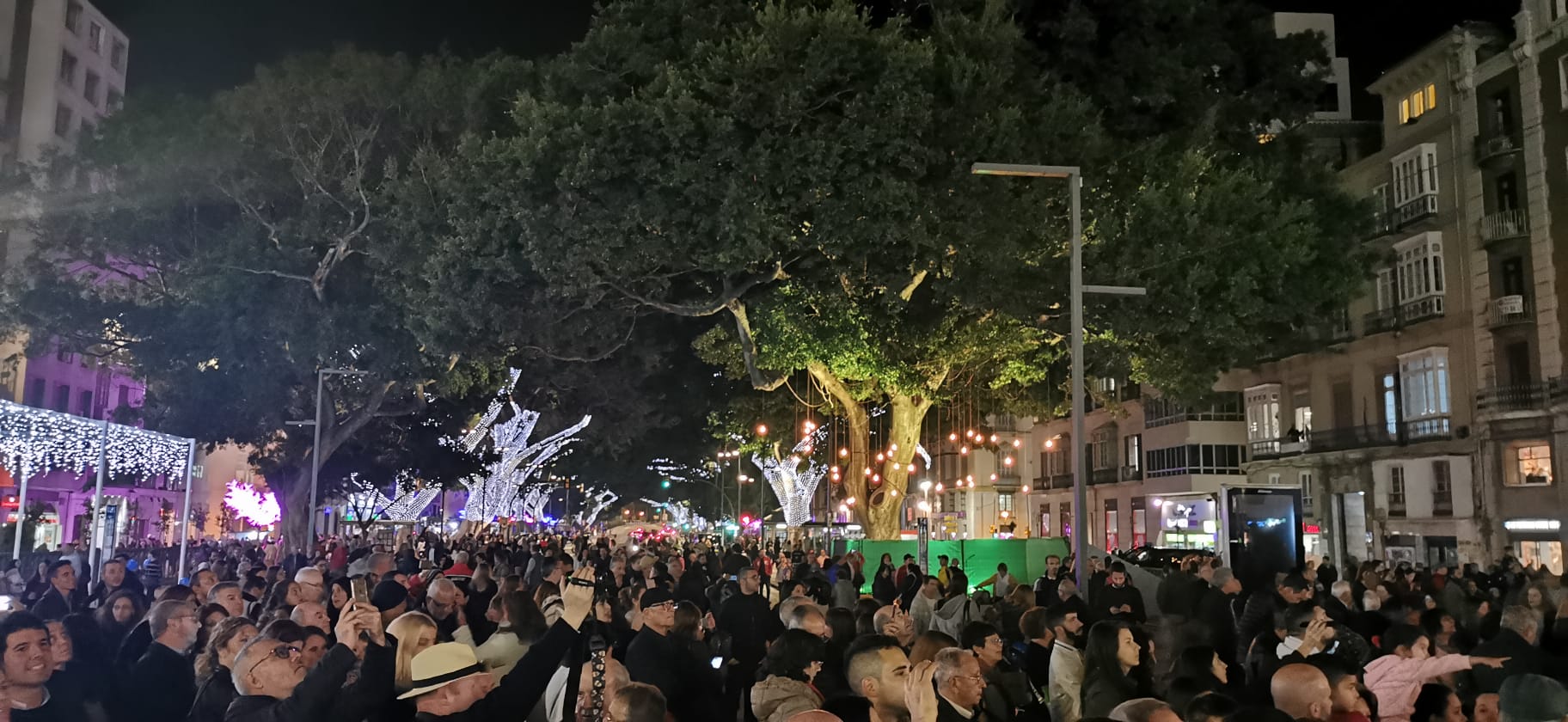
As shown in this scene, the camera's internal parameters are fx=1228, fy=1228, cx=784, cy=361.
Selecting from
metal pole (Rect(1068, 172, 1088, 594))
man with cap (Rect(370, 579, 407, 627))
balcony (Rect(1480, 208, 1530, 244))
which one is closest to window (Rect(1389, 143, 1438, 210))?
balcony (Rect(1480, 208, 1530, 244))

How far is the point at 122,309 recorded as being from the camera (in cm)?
2778

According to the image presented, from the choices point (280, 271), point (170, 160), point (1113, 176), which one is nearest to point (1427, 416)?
point (1113, 176)

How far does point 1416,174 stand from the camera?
36812mm

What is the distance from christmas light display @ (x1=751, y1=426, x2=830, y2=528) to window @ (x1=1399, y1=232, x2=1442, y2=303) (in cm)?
1876

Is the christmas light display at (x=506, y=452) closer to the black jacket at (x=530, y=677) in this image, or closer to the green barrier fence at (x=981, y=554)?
the green barrier fence at (x=981, y=554)

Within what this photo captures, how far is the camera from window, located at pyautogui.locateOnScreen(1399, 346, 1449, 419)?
3588 centimetres

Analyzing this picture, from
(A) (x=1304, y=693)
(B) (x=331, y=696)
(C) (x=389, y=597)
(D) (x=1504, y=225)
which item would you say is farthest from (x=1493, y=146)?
(B) (x=331, y=696)

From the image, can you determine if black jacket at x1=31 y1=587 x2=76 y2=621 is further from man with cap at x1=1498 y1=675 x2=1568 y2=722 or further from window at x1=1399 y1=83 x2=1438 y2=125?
window at x1=1399 y1=83 x2=1438 y2=125

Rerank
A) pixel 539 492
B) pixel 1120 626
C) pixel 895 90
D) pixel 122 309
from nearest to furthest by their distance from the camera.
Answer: pixel 1120 626 → pixel 895 90 → pixel 122 309 → pixel 539 492

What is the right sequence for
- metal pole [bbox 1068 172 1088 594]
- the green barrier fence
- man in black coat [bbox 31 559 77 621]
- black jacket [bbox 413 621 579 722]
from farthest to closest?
the green barrier fence < metal pole [bbox 1068 172 1088 594] < man in black coat [bbox 31 559 77 621] < black jacket [bbox 413 621 579 722]

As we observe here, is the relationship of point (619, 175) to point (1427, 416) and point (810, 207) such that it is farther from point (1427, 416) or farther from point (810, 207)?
point (1427, 416)

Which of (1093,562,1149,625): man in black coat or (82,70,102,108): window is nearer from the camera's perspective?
(1093,562,1149,625): man in black coat

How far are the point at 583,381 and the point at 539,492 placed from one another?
6319 cm

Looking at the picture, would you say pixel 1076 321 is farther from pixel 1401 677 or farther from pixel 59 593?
pixel 59 593
